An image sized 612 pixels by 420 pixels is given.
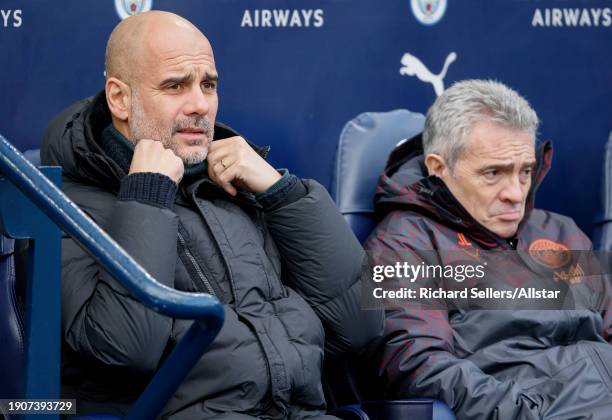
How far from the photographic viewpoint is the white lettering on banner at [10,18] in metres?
3.42

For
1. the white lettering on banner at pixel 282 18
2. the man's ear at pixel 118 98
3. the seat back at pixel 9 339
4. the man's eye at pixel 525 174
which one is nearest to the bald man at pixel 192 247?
the man's ear at pixel 118 98

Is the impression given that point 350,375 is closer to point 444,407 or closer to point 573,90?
point 444,407

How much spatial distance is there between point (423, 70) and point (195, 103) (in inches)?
53.3

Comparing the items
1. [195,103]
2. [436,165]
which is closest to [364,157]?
[436,165]

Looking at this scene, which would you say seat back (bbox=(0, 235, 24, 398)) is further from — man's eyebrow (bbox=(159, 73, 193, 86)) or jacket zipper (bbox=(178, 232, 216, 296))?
man's eyebrow (bbox=(159, 73, 193, 86))

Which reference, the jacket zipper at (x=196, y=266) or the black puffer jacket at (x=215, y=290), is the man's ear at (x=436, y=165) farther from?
the jacket zipper at (x=196, y=266)

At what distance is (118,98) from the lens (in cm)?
268

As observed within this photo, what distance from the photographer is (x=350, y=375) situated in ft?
9.47

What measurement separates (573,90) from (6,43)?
2039 millimetres

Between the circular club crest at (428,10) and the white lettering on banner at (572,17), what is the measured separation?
0.35 m

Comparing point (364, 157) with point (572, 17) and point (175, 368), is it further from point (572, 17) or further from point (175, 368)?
point (175, 368)

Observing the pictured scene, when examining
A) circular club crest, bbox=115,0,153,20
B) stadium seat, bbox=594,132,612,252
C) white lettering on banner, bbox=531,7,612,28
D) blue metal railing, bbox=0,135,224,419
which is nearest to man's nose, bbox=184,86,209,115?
blue metal railing, bbox=0,135,224,419

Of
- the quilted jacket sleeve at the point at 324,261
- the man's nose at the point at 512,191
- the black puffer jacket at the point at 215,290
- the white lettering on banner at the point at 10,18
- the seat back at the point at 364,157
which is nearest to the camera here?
the black puffer jacket at the point at 215,290

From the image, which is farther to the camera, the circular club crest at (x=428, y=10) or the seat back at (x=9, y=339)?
the circular club crest at (x=428, y=10)
